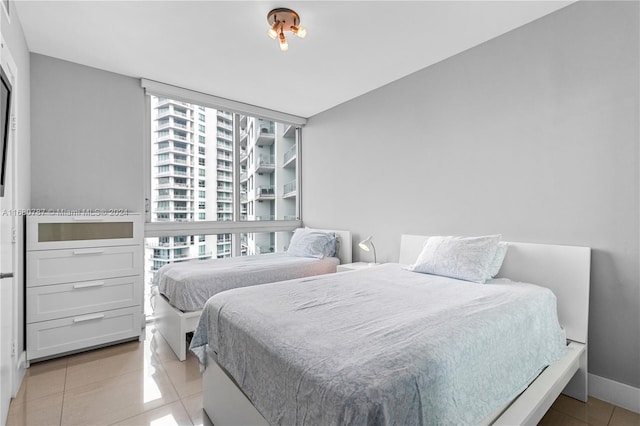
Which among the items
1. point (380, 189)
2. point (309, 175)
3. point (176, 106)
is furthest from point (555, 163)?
point (176, 106)

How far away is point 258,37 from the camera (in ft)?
8.36

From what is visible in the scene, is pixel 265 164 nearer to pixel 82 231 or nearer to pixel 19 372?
pixel 82 231

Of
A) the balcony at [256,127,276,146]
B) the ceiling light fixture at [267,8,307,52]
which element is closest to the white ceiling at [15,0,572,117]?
the ceiling light fixture at [267,8,307,52]

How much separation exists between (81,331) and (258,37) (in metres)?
2.82

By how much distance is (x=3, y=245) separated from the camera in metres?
1.82

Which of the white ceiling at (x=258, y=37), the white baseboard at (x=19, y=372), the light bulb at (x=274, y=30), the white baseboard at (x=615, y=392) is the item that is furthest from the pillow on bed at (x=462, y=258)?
the white baseboard at (x=19, y=372)

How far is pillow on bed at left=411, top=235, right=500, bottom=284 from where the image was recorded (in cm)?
225

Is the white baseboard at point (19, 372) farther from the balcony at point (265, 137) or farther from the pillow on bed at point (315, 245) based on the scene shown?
the balcony at point (265, 137)

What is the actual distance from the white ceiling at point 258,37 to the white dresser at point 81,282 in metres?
1.45

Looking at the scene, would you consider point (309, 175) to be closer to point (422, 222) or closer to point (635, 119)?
point (422, 222)

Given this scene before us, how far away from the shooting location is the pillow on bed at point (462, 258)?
88.6 inches

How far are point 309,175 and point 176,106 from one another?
1910 mm

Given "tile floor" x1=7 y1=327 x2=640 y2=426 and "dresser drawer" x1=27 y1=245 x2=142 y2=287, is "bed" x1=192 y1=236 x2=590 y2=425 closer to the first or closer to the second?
"tile floor" x1=7 y1=327 x2=640 y2=426

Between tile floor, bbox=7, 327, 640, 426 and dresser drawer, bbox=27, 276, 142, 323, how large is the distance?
1.30ft
